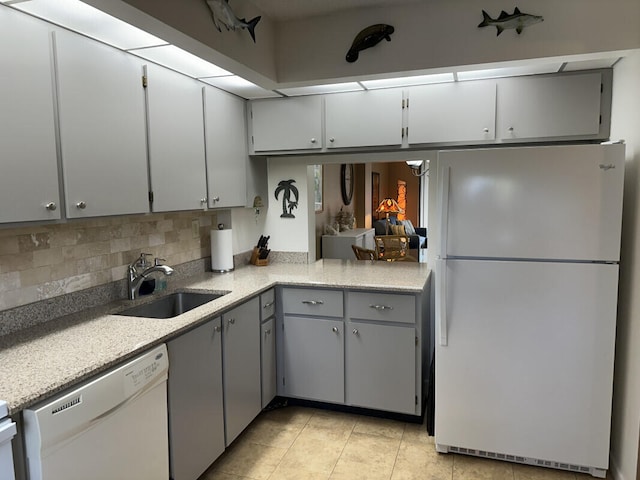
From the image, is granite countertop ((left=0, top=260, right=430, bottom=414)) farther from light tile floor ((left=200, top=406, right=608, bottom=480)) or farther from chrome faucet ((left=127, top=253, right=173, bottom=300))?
light tile floor ((left=200, top=406, right=608, bottom=480))

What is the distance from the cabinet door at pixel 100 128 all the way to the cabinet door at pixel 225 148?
2.05 ft

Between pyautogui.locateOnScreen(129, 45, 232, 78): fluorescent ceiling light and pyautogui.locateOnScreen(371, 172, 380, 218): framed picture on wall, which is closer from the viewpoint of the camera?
pyautogui.locateOnScreen(129, 45, 232, 78): fluorescent ceiling light

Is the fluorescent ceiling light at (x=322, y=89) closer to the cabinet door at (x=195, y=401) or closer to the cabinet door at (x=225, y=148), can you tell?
the cabinet door at (x=225, y=148)

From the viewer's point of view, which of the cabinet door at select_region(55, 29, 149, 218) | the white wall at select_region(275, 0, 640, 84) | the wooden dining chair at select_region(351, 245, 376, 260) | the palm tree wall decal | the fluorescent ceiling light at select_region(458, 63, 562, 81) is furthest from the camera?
the wooden dining chair at select_region(351, 245, 376, 260)

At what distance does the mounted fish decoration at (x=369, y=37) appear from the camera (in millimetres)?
2379

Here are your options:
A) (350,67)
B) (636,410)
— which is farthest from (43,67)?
(636,410)

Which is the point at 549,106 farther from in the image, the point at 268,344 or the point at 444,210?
the point at 268,344

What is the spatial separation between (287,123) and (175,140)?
0.97 m

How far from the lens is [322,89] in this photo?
3.06 m

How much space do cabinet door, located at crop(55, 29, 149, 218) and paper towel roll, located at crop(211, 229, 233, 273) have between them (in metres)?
0.96

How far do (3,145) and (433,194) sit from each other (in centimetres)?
249

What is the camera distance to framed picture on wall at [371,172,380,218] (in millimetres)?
9062

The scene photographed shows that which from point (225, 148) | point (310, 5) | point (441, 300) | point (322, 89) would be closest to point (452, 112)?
point (322, 89)

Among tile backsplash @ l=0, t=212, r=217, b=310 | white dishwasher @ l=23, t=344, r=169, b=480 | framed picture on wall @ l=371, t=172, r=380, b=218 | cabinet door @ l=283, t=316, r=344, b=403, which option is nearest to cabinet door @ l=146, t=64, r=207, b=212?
tile backsplash @ l=0, t=212, r=217, b=310
